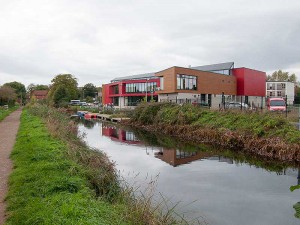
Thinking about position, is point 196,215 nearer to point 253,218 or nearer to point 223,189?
point 253,218

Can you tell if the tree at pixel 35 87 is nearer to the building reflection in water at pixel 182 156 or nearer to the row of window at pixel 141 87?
the row of window at pixel 141 87

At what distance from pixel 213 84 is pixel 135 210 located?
47.2 meters

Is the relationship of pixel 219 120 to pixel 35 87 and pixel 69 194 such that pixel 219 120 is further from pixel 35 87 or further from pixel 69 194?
pixel 35 87

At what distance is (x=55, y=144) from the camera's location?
11.5 meters

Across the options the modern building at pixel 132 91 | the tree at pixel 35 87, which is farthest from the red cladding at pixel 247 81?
the tree at pixel 35 87

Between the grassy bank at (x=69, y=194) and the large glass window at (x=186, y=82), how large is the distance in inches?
1424

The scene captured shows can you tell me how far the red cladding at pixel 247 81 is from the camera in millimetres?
56438

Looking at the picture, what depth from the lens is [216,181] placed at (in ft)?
35.1

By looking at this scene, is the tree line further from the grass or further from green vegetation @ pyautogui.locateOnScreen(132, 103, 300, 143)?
the grass

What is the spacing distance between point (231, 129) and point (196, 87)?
2971 cm

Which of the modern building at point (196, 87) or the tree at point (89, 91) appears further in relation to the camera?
the tree at point (89, 91)

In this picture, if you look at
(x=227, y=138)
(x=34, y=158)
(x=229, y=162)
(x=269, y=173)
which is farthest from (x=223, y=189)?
(x=227, y=138)

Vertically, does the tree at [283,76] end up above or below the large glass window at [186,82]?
above

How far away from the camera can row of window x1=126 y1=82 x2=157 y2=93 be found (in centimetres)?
5603
